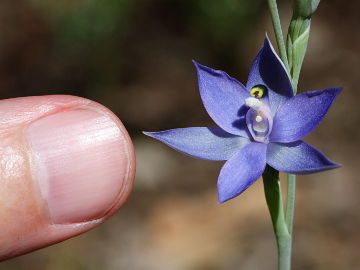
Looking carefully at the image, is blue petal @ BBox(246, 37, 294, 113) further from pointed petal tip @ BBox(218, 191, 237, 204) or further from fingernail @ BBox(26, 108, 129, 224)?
fingernail @ BBox(26, 108, 129, 224)

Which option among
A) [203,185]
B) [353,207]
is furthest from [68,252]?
[353,207]

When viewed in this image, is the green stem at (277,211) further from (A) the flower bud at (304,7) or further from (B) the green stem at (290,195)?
(A) the flower bud at (304,7)

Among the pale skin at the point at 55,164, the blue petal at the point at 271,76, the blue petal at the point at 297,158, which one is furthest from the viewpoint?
the pale skin at the point at 55,164

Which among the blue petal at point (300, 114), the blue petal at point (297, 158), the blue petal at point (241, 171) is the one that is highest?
the blue petal at point (300, 114)

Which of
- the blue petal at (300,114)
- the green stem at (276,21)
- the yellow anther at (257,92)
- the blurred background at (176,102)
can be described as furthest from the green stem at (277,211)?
the blurred background at (176,102)

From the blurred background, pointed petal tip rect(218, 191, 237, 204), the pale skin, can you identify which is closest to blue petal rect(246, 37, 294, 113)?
pointed petal tip rect(218, 191, 237, 204)

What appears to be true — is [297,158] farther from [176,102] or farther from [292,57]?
[176,102]

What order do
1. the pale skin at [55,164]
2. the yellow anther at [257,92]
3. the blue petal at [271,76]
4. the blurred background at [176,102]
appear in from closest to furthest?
the blue petal at [271,76] → the yellow anther at [257,92] → the pale skin at [55,164] → the blurred background at [176,102]
